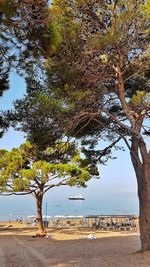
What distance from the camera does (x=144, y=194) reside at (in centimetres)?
1000

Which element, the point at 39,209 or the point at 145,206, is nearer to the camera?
the point at 145,206

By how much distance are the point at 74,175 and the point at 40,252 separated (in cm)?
709

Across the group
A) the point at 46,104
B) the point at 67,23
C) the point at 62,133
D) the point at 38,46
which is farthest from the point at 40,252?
the point at 38,46

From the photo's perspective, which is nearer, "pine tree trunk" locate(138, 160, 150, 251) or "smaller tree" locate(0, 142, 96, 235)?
"pine tree trunk" locate(138, 160, 150, 251)

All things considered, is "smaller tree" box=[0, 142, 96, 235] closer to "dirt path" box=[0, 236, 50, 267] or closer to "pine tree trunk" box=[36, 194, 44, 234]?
"pine tree trunk" box=[36, 194, 44, 234]

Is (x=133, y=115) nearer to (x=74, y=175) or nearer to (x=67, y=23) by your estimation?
(x=67, y=23)

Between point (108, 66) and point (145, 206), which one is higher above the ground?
point (108, 66)

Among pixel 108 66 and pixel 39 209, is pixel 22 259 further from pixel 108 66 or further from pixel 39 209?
pixel 39 209

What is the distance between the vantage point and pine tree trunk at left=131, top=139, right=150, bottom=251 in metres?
9.85

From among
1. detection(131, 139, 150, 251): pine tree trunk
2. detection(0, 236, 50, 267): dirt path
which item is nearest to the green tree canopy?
detection(131, 139, 150, 251): pine tree trunk

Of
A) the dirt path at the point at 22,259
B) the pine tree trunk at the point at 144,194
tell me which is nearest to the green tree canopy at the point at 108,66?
the pine tree trunk at the point at 144,194

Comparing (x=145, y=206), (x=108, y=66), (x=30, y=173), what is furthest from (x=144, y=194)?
(x=30, y=173)

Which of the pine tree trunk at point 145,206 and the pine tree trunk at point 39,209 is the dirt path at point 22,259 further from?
the pine tree trunk at point 39,209

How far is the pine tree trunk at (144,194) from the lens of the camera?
985 centimetres
